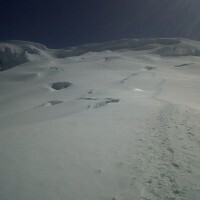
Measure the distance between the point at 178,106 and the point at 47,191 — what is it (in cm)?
714

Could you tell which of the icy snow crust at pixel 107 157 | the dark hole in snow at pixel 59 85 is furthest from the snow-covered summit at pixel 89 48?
the icy snow crust at pixel 107 157

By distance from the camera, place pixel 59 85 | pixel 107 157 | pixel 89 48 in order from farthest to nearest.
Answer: pixel 89 48
pixel 59 85
pixel 107 157

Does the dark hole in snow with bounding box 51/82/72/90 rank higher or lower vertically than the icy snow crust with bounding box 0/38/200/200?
lower

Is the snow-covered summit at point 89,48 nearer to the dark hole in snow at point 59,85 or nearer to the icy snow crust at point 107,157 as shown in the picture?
the dark hole in snow at point 59,85

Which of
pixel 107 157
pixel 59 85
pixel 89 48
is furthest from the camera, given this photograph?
pixel 89 48

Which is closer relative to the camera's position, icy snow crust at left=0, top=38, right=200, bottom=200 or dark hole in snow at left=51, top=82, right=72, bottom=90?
icy snow crust at left=0, top=38, right=200, bottom=200

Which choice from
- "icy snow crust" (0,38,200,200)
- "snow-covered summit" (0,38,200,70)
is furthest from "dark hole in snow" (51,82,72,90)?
"snow-covered summit" (0,38,200,70)

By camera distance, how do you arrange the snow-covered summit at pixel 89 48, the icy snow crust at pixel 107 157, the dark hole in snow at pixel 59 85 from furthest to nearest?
1. the snow-covered summit at pixel 89 48
2. the dark hole in snow at pixel 59 85
3. the icy snow crust at pixel 107 157

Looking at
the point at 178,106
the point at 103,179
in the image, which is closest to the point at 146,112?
the point at 178,106

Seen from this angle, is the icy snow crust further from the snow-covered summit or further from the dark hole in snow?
the snow-covered summit

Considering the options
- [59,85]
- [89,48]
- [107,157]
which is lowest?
[89,48]

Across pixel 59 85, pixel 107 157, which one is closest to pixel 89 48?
pixel 59 85

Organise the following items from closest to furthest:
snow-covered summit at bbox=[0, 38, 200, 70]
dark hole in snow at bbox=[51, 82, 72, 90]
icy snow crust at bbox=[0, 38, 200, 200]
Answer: icy snow crust at bbox=[0, 38, 200, 200] < dark hole in snow at bbox=[51, 82, 72, 90] < snow-covered summit at bbox=[0, 38, 200, 70]

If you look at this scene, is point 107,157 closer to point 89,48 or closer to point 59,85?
point 59,85
